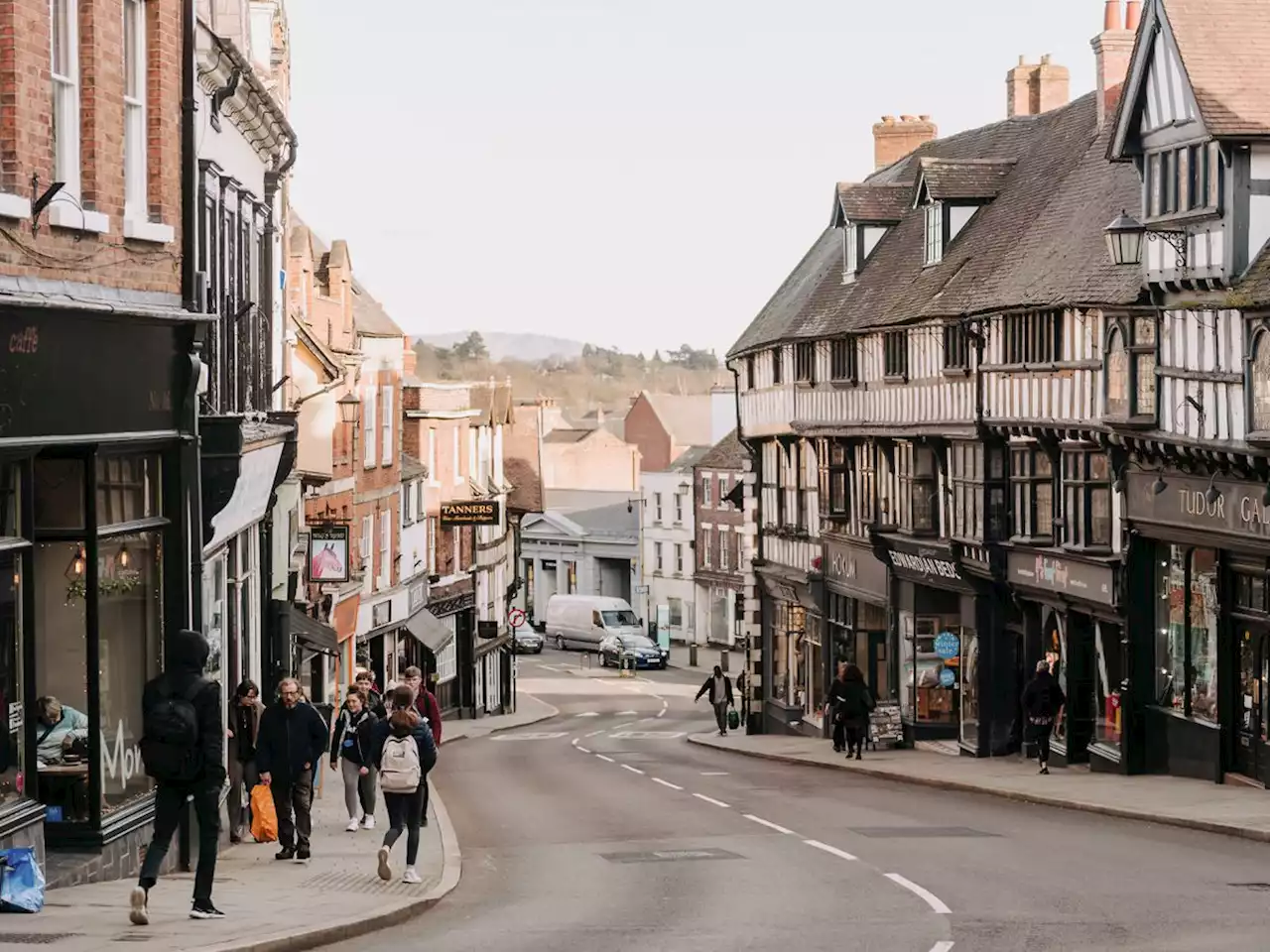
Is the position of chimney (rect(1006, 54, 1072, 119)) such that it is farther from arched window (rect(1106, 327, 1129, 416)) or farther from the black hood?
the black hood

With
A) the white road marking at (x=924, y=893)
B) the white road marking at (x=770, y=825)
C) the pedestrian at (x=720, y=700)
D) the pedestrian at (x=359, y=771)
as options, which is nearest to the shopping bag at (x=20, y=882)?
the white road marking at (x=924, y=893)

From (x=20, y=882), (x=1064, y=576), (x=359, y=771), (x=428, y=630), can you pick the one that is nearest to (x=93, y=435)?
(x=20, y=882)

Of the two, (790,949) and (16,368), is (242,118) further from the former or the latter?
(790,949)

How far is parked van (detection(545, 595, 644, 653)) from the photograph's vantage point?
93.6 metres

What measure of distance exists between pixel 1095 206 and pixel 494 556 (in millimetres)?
41768

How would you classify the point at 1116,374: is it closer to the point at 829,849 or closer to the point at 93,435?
the point at 829,849

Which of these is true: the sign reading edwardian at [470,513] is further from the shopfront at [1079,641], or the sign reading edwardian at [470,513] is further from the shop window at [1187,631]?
the shop window at [1187,631]

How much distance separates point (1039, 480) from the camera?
106 ft

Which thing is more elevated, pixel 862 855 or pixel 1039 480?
pixel 1039 480

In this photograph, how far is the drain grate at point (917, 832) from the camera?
21297 mm

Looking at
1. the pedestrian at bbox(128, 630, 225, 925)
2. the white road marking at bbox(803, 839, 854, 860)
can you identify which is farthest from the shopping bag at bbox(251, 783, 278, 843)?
the pedestrian at bbox(128, 630, 225, 925)

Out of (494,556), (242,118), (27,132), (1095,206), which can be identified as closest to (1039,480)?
(1095,206)

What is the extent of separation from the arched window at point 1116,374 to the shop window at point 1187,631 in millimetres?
2101

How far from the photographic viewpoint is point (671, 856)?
19.8m
